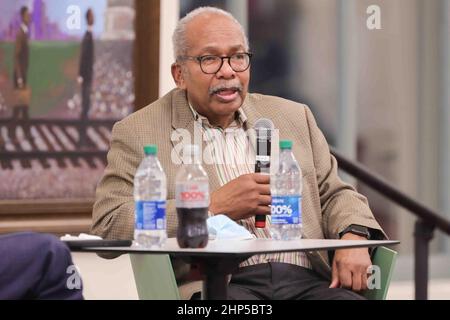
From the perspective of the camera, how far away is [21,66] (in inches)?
157

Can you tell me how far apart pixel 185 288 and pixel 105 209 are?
35 centimetres

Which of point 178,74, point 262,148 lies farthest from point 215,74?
point 262,148

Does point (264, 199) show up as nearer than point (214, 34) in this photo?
Yes

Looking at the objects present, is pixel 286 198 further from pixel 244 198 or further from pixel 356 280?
pixel 356 280

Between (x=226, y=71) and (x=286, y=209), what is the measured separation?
2.05ft

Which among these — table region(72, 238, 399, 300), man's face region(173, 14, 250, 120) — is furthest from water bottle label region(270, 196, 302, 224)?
man's face region(173, 14, 250, 120)

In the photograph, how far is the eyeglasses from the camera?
3014mm

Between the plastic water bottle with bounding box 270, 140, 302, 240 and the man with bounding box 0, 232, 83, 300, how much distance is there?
23.1 inches

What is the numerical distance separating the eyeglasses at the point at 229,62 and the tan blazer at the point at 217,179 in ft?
0.48
